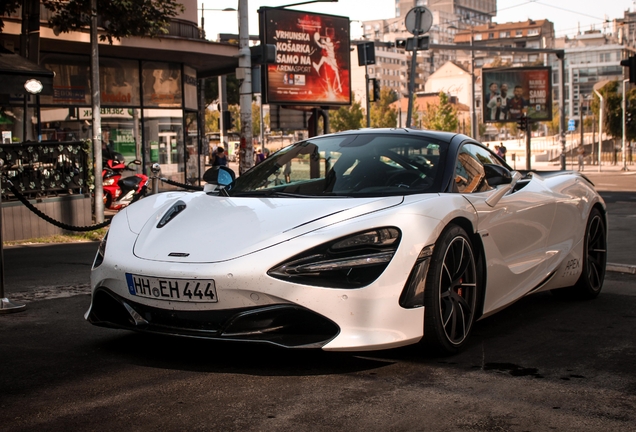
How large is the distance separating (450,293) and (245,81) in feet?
46.0

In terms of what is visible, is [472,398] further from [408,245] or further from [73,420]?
[73,420]

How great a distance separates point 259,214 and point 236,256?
49 cm

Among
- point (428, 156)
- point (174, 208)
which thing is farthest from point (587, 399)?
point (174, 208)

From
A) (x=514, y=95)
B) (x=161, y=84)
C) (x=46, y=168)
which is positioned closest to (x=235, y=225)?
(x=46, y=168)

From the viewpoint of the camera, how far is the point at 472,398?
3.84m

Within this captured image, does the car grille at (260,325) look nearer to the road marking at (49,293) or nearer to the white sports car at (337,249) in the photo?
the white sports car at (337,249)

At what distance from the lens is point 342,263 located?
4160 millimetres

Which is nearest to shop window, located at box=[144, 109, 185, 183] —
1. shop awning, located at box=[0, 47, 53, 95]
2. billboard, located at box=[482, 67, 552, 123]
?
shop awning, located at box=[0, 47, 53, 95]

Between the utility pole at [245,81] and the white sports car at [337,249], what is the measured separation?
12.3 metres

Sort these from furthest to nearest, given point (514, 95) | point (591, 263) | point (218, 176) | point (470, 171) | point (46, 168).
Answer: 1. point (514, 95)
2. point (46, 168)
3. point (591, 263)
4. point (218, 176)
5. point (470, 171)

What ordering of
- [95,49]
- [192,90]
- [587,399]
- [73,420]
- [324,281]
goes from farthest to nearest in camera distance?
[192,90]
[95,49]
[324,281]
[587,399]
[73,420]

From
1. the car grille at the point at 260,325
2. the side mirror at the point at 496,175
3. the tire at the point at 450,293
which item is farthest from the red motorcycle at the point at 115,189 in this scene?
the car grille at the point at 260,325

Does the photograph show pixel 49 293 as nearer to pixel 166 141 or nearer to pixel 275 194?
pixel 275 194

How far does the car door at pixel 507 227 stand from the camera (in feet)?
17.0
